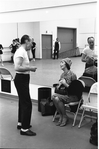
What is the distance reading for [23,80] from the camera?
12.0 feet

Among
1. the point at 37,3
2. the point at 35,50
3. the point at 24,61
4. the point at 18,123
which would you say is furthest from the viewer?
the point at 35,50

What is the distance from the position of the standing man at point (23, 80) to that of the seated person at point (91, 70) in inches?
58.5

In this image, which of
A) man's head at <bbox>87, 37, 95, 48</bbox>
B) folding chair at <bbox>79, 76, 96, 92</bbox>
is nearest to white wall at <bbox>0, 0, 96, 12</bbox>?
man's head at <bbox>87, 37, 95, 48</bbox>

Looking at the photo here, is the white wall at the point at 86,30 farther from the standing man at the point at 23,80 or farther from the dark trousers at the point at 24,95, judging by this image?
the dark trousers at the point at 24,95

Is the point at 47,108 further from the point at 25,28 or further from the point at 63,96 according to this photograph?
the point at 25,28

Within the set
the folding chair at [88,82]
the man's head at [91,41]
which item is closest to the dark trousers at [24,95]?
the folding chair at [88,82]

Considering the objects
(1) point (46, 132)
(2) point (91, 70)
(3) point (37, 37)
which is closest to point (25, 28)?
(3) point (37, 37)

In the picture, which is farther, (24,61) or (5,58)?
(5,58)

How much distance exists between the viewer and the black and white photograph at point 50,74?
12.0 ft

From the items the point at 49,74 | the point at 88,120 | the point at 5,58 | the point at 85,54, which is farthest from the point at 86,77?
the point at 5,58

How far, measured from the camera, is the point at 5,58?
643 centimetres

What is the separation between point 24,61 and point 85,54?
1741 mm

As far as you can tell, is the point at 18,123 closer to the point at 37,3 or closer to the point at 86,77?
the point at 86,77

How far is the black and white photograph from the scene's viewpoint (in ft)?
12.0
